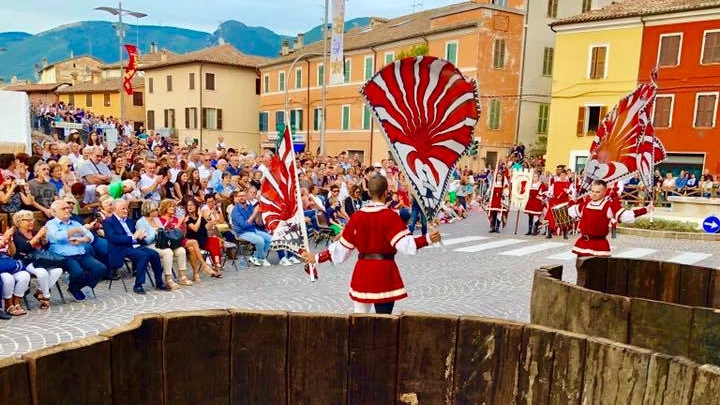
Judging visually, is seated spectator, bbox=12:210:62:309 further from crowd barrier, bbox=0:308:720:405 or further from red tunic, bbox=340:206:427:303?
crowd barrier, bbox=0:308:720:405

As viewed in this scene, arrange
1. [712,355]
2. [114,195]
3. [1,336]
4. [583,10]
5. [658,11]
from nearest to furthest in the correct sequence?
1. [712,355]
2. [1,336]
3. [114,195]
4. [658,11]
5. [583,10]

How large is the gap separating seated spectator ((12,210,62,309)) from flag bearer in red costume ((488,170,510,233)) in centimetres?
1182

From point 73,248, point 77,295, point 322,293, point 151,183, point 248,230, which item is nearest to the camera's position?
point 73,248

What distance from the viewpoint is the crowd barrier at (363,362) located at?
9.81ft

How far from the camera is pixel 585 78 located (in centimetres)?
3117

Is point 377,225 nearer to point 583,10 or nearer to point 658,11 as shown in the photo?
point 658,11

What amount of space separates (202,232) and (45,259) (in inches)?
110

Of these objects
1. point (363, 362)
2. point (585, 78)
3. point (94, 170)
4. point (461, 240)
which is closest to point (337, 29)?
point (461, 240)

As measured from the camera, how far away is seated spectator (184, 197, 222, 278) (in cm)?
945

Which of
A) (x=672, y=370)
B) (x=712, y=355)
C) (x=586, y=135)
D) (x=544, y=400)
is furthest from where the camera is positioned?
(x=586, y=135)

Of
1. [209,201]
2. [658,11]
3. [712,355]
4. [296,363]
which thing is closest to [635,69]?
[658,11]

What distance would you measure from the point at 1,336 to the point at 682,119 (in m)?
30.6

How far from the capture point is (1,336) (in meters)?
6.16

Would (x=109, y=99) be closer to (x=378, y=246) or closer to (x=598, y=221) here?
(x=598, y=221)
